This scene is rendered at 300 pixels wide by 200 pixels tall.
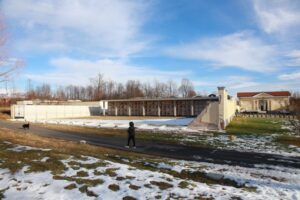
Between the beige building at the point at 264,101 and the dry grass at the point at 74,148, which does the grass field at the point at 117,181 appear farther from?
the beige building at the point at 264,101

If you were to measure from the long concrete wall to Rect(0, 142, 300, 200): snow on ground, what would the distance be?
142 ft

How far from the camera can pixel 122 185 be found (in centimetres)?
738

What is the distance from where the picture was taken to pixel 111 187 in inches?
285

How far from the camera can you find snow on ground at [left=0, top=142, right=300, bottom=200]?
6.82m

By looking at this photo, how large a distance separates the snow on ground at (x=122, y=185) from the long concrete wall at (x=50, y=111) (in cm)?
4315

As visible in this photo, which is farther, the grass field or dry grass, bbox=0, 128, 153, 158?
dry grass, bbox=0, 128, 153, 158

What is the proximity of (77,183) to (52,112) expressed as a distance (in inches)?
1899

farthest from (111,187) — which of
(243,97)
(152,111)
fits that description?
(243,97)

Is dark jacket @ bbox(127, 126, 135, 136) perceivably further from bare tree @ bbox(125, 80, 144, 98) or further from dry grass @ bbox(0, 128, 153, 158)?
bare tree @ bbox(125, 80, 144, 98)

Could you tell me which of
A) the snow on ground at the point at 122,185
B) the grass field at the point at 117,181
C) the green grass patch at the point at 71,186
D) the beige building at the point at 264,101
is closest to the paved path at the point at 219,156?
the grass field at the point at 117,181

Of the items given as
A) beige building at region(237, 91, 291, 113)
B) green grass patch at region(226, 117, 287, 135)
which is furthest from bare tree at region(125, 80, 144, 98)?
green grass patch at region(226, 117, 287, 135)

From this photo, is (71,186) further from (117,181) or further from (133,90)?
(133,90)

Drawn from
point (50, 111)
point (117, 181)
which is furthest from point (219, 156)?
point (50, 111)

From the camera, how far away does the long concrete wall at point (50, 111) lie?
48.6 meters
